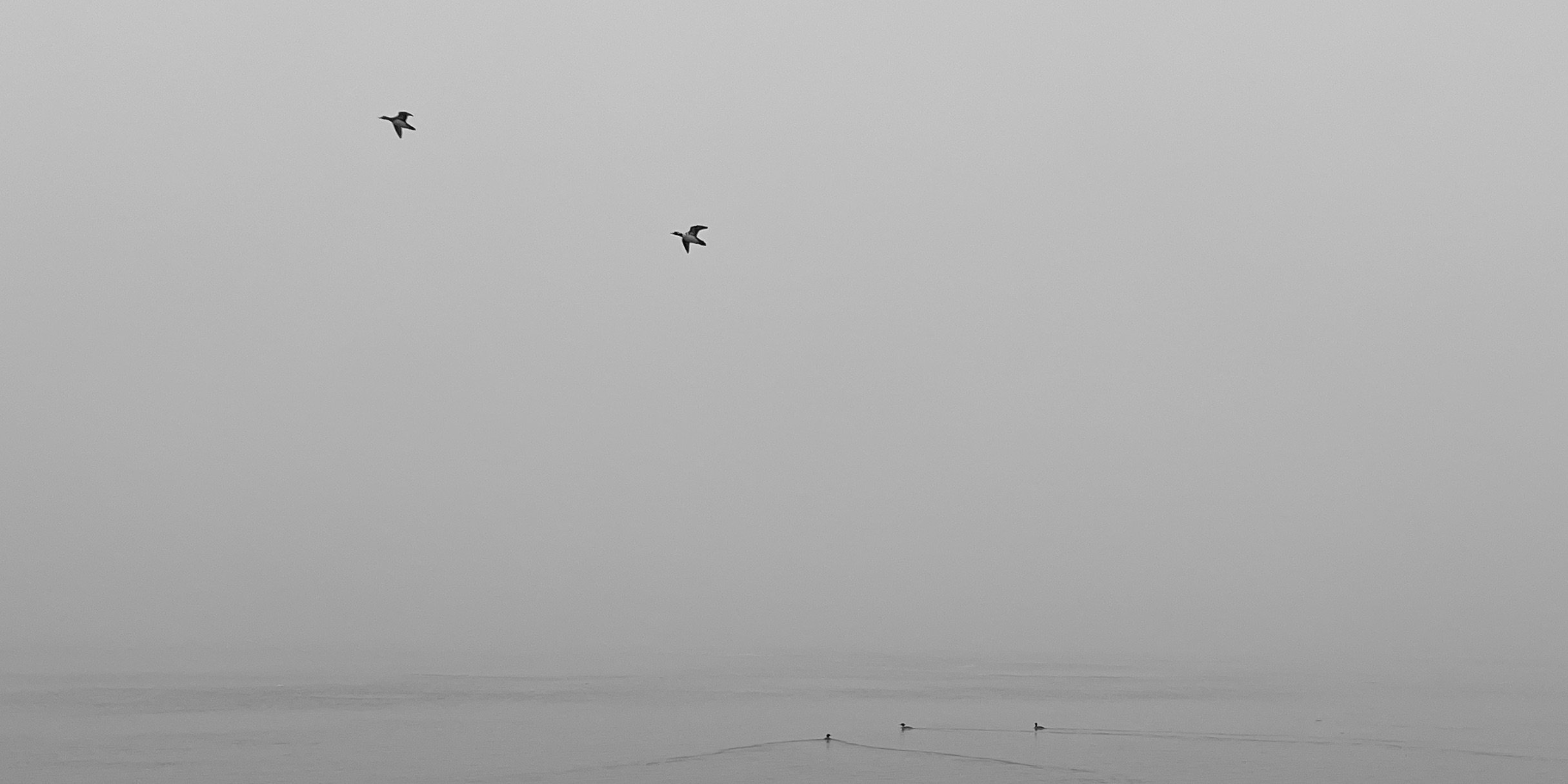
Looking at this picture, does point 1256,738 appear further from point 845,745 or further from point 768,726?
point 768,726

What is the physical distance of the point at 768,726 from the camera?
76.5 metres

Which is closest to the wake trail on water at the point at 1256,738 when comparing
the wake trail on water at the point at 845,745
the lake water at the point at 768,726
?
the lake water at the point at 768,726

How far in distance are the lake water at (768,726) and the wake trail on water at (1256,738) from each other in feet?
0.87

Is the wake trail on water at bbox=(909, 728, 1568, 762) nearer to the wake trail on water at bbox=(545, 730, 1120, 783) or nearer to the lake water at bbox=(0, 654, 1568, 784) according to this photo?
the lake water at bbox=(0, 654, 1568, 784)

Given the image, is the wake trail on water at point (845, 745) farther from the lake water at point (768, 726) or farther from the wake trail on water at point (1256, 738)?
the wake trail on water at point (1256, 738)

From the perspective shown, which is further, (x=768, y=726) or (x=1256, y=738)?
(x=768, y=726)

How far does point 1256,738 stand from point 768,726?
24.4 metres

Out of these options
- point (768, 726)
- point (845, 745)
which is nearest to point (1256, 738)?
point (845, 745)

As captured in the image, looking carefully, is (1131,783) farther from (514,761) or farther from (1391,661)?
(1391,661)

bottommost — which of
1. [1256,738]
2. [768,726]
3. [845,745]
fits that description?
[845,745]

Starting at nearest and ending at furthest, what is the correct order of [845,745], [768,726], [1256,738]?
[845,745] < [1256,738] < [768,726]

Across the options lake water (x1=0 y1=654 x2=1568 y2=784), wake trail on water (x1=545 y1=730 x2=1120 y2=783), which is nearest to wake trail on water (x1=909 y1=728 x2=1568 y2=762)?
lake water (x1=0 y1=654 x2=1568 y2=784)

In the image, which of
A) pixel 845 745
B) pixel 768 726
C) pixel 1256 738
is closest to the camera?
pixel 845 745

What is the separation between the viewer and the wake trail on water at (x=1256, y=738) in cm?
6750
